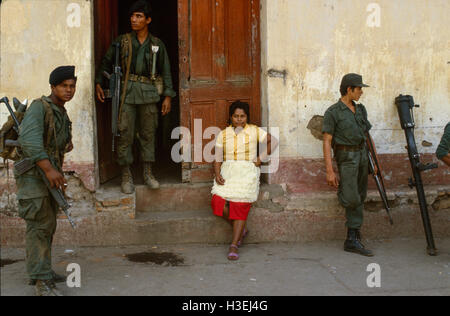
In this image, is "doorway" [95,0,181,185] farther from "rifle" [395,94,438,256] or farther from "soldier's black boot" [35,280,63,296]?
"rifle" [395,94,438,256]

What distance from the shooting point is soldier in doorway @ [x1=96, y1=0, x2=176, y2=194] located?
5.74 metres

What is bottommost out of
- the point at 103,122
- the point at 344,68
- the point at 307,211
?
the point at 307,211

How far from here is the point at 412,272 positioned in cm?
490

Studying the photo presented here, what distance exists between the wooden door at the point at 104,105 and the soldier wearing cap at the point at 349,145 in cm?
245

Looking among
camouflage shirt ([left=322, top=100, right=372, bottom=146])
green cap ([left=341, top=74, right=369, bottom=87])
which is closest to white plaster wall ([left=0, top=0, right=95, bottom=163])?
camouflage shirt ([left=322, top=100, right=372, bottom=146])

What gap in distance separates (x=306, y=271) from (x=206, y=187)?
5.32 feet

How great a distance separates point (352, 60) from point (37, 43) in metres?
3.30

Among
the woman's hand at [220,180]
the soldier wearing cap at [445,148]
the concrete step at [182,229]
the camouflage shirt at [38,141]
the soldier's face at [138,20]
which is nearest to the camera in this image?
the camouflage shirt at [38,141]

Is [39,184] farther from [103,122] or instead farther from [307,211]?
[307,211]

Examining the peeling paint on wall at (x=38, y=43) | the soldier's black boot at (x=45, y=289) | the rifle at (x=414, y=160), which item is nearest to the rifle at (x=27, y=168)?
the soldier's black boot at (x=45, y=289)

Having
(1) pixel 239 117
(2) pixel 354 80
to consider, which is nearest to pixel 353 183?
(2) pixel 354 80

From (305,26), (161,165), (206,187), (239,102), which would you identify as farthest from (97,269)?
(305,26)

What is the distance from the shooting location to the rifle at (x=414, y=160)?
5.37 m

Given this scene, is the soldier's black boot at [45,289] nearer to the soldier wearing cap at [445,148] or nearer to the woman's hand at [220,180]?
the woman's hand at [220,180]
